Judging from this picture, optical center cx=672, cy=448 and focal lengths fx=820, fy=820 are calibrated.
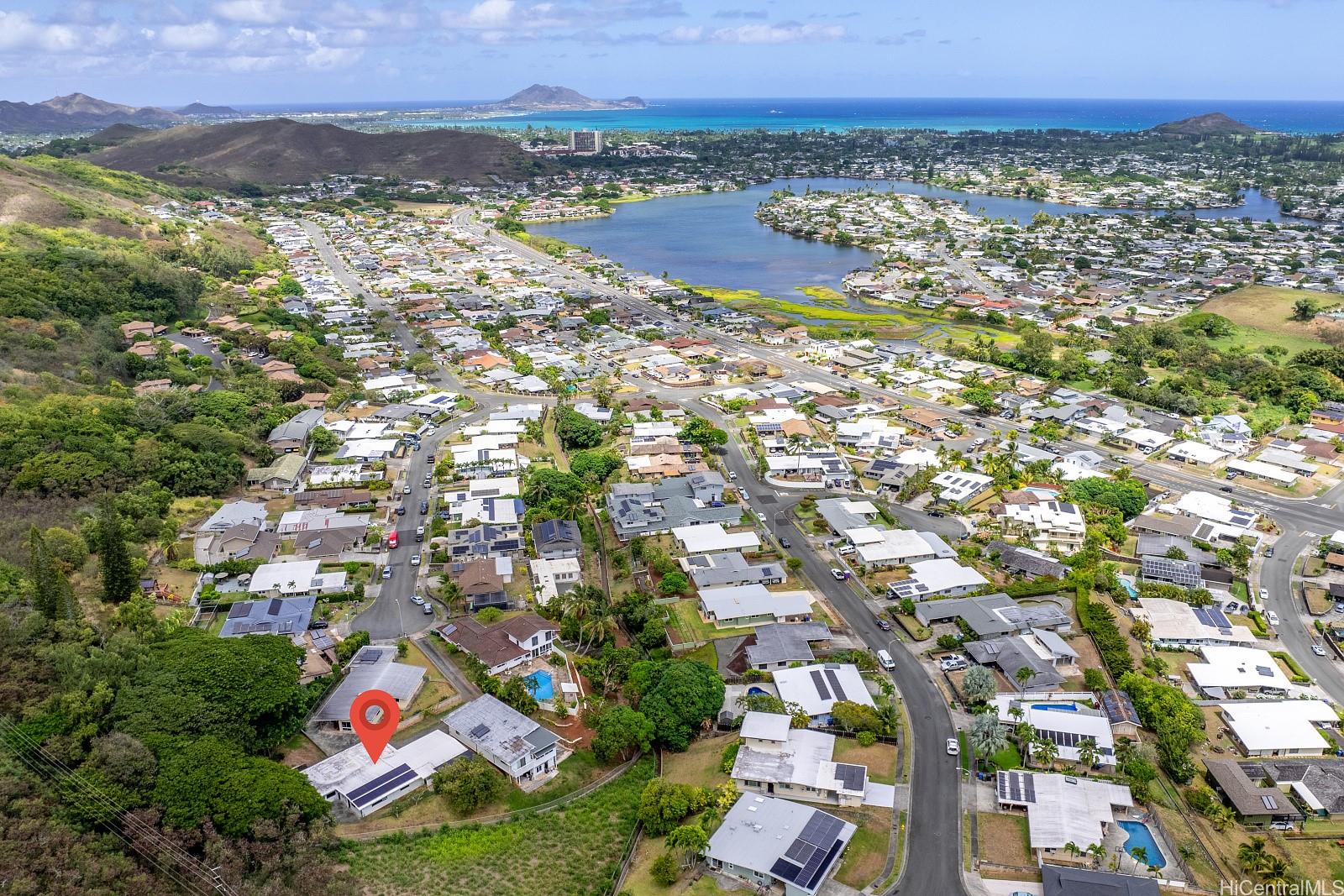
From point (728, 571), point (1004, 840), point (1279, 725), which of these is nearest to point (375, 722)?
point (728, 571)

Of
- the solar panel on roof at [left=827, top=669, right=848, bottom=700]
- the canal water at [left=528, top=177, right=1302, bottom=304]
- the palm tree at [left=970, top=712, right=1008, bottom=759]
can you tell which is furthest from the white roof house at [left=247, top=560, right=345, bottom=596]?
the canal water at [left=528, top=177, right=1302, bottom=304]

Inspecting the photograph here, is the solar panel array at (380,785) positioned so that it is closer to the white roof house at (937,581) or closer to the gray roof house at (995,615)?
the gray roof house at (995,615)

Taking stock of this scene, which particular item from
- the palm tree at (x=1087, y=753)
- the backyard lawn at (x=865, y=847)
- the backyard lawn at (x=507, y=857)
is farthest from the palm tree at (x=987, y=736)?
the backyard lawn at (x=507, y=857)

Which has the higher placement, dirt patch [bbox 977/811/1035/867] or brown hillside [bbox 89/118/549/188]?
brown hillside [bbox 89/118/549/188]

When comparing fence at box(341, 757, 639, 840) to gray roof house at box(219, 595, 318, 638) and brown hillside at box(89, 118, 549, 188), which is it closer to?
gray roof house at box(219, 595, 318, 638)

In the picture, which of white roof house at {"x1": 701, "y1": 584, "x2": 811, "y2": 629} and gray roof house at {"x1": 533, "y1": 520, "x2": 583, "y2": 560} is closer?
white roof house at {"x1": 701, "y1": 584, "x2": 811, "y2": 629}

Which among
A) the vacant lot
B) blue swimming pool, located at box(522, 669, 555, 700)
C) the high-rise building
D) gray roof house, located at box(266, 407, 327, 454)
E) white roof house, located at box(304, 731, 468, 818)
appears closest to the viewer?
white roof house, located at box(304, 731, 468, 818)

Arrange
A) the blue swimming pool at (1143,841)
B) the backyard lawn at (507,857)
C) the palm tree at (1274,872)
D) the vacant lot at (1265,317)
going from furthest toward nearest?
A: the vacant lot at (1265,317) → the blue swimming pool at (1143,841) → the backyard lawn at (507,857) → the palm tree at (1274,872)
